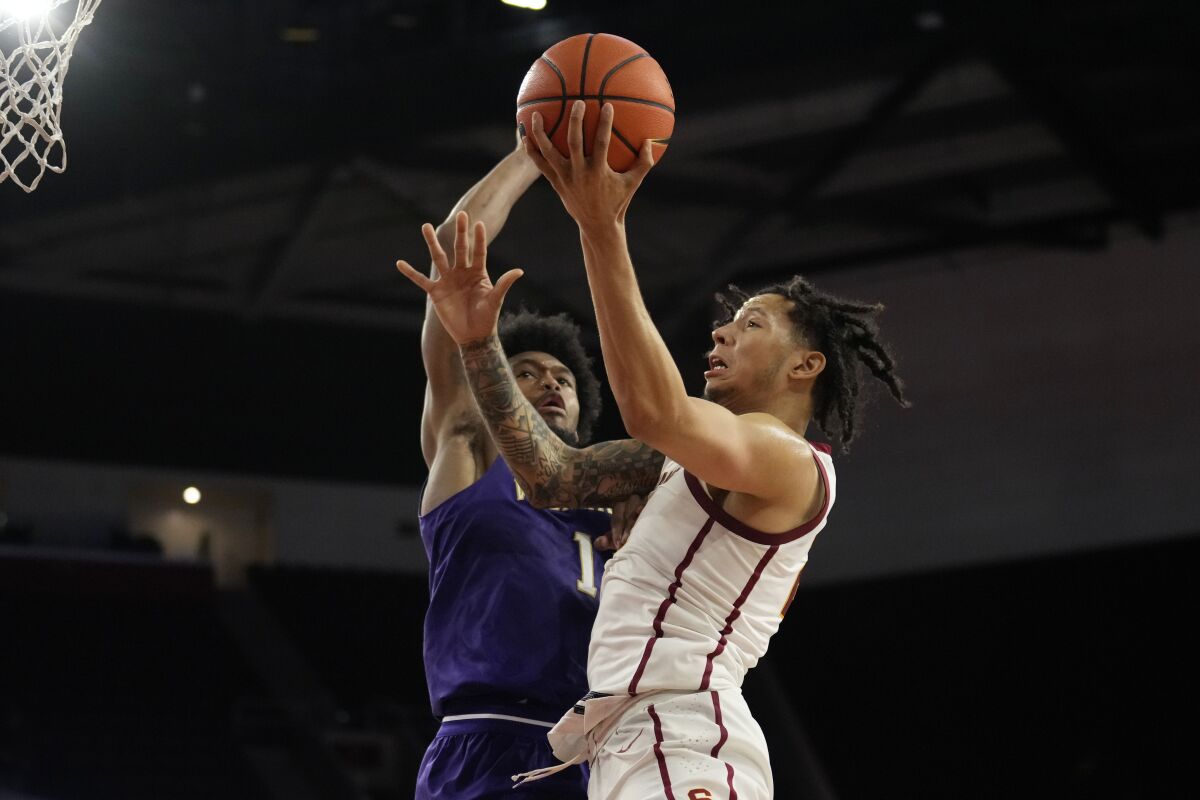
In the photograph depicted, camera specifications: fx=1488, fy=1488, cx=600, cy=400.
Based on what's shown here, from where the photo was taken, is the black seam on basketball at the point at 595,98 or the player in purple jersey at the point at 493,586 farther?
the player in purple jersey at the point at 493,586

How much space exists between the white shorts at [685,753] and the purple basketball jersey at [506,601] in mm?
644

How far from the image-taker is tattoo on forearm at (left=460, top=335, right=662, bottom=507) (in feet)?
11.0

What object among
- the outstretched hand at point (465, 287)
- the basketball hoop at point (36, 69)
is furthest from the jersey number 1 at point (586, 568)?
the basketball hoop at point (36, 69)

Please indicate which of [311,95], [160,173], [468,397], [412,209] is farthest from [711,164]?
[468,397]

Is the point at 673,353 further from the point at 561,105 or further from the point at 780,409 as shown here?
the point at 561,105

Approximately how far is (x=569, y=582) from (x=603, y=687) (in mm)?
775

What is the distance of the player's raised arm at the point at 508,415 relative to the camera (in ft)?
10.5

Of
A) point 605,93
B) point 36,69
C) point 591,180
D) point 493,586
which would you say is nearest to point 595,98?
point 605,93

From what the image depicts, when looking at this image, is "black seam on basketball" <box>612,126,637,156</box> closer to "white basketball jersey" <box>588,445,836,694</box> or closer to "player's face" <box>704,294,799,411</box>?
"player's face" <box>704,294,799,411</box>

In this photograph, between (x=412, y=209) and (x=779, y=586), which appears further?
(x=412, y=209)

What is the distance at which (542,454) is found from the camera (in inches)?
135

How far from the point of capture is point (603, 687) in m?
3.09

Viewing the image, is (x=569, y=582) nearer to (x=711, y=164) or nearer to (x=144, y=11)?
(x=144, y=11)

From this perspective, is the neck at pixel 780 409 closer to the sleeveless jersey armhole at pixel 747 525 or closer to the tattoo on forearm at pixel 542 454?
the sleeveless jersey armhole at pixel 747 525
